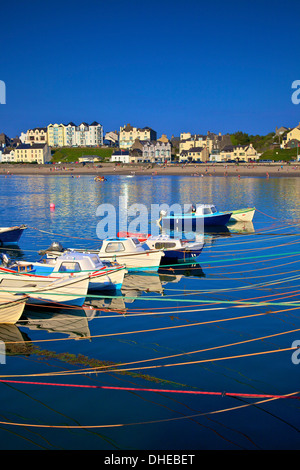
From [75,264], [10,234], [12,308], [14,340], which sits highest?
[10,234]

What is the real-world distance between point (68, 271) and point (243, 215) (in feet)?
97.9

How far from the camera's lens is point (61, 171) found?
626 ft

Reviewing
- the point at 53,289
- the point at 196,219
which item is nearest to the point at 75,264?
the point at 53,289

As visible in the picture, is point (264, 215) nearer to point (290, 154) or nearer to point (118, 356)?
point (118, 356)

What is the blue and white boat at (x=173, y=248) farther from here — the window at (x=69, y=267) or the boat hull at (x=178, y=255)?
the window at (x=69, y=267)

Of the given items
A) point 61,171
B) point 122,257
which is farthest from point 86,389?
point 61,171

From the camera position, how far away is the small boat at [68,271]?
20453 millimetres

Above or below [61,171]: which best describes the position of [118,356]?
below

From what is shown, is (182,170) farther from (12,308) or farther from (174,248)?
(12,308)

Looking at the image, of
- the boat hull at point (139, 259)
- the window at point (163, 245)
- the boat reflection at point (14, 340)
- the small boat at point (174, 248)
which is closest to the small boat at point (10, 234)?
the boat hull at point (139, 259)

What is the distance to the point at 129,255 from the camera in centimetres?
2628

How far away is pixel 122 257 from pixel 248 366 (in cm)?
1291

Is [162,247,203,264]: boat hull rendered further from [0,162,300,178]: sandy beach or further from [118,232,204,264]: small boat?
[0,162,300,178]: sandy beach
